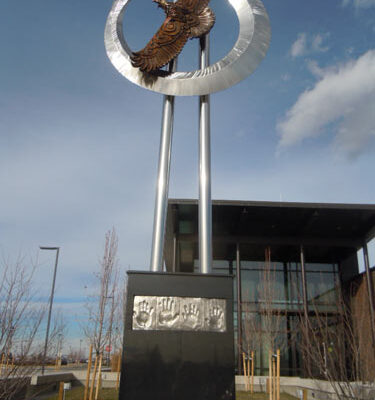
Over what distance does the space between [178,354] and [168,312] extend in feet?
3.29

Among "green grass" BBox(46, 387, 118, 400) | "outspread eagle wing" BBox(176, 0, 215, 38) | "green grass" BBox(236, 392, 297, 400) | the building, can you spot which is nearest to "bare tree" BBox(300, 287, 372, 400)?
the building

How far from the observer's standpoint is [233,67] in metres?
12.2

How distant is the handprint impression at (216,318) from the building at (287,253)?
13.9 metres

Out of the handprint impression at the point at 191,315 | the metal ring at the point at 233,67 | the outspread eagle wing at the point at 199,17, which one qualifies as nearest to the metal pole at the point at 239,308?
the handprint impression at the point at 191,315

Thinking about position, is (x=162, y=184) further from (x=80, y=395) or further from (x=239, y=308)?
(x=239, y=308)

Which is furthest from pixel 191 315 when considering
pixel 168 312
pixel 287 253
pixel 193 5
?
pixel 287 253

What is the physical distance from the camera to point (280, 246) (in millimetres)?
27156

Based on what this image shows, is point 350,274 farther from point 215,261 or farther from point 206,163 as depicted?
point 206,163

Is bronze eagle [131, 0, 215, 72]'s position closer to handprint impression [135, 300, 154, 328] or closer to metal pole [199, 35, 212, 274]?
metal pole [199, 35, 212, 274]

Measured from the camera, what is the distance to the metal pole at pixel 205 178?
10695 mm

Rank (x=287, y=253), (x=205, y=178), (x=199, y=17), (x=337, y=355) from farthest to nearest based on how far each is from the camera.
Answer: (x=287, y=253), (x=199, y=17), (x=205, y=178), (x=337, y=355)

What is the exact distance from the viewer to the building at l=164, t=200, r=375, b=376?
78.7ft

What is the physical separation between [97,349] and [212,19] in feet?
Answer: 45.7

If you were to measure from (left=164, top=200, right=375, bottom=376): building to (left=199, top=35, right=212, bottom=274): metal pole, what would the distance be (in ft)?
37.9
